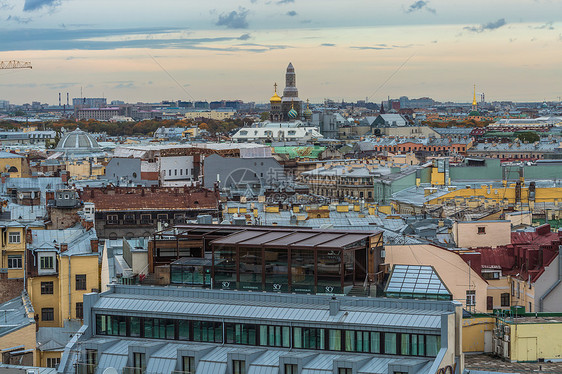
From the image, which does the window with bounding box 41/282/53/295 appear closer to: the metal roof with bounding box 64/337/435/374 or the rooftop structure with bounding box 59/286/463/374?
the rooftop structure with bounding box 59/286/463/374

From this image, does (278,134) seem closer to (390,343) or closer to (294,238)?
(294,238)

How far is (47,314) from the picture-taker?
34219 mm

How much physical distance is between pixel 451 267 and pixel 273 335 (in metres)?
10.3

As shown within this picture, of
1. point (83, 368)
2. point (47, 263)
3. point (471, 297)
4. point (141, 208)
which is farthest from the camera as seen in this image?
point (141, 208)

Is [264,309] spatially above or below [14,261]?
above

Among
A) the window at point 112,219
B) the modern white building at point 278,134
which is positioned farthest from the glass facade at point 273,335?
the modern white building at point 278,134

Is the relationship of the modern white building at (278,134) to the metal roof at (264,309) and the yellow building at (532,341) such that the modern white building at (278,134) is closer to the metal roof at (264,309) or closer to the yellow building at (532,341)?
the yellow building at (532,341)

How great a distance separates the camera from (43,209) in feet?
149

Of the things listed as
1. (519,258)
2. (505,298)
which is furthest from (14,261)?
(519,258)

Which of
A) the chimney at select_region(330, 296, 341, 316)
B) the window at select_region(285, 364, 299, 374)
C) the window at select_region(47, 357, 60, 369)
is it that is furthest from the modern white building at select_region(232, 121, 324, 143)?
the window at select_region(285, 364, 299, 374)

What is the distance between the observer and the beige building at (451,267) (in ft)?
105

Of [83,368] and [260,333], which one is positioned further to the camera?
[83,368]

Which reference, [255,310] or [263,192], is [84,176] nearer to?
[263,192]

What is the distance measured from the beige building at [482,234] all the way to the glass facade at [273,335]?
55.0ft
